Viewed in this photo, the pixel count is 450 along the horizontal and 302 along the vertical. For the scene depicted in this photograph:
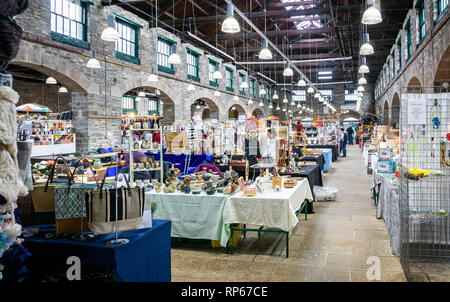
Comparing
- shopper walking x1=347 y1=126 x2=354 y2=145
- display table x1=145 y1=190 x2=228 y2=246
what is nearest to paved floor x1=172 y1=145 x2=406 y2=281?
display table x1=145 y1=190 x2=228 y2=246

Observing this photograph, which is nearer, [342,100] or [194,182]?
[194,182]

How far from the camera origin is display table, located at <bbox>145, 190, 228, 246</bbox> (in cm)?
437

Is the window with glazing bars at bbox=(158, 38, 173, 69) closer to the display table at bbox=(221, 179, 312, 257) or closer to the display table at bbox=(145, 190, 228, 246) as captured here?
the display table at bbox=(145, 190, 228, 246)

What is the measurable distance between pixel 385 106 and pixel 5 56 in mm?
23143

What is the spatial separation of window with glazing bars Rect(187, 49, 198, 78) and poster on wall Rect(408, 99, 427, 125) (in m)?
12.3

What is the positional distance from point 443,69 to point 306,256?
240 inches

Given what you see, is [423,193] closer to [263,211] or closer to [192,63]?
[263,211]

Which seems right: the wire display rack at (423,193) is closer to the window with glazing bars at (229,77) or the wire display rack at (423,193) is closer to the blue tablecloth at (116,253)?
the blue tablecloth at (116,253)

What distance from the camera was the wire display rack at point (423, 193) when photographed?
3.77m

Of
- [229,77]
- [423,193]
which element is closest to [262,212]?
[423,193]

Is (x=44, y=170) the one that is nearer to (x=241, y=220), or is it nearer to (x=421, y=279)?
(x=241, y=220)

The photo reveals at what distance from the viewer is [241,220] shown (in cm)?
431

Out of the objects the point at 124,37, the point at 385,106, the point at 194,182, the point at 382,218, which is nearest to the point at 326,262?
the point at 194,182

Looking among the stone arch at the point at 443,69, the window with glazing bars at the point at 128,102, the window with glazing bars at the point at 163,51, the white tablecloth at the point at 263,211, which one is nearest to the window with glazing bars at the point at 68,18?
the window with glazing bars at the point at 163,51
